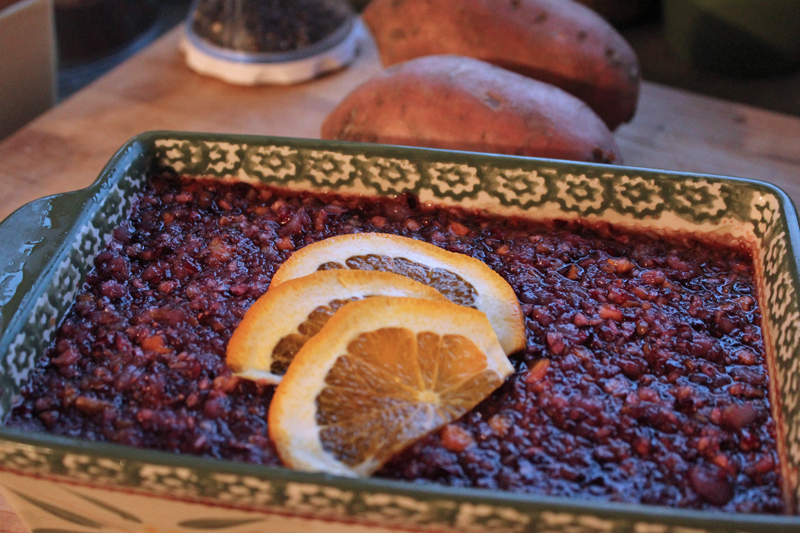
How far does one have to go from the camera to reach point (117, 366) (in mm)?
1336

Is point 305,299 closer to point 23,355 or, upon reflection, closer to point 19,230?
point 23,355

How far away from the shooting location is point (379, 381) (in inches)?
47.6

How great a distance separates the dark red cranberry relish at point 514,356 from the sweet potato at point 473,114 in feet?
0.96

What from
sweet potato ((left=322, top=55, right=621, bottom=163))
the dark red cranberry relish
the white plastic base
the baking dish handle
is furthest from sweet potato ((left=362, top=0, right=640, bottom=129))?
the baking dish handle

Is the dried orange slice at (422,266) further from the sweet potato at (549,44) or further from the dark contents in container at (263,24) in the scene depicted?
the dark contents in container at (263,24)

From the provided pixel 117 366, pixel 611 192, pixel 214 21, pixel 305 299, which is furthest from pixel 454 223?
pixel 214 21

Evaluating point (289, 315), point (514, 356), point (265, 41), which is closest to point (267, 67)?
point (265, 41)

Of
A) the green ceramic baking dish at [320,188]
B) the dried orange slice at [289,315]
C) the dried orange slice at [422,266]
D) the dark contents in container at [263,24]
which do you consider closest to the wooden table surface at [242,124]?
the dark contents in container at [263,24]

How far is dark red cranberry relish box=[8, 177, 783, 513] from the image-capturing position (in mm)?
1205

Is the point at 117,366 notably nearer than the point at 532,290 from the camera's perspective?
Yes

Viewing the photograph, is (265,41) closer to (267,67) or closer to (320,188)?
(267,67)

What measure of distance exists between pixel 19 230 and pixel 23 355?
0.99 feet

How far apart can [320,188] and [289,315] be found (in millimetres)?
514

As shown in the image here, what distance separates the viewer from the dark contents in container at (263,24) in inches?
103
